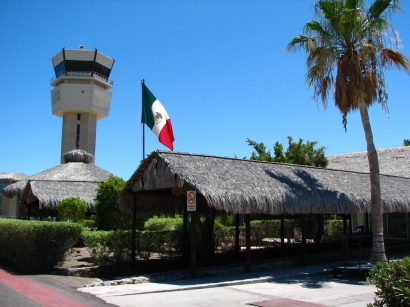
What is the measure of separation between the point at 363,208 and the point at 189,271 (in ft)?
25.2

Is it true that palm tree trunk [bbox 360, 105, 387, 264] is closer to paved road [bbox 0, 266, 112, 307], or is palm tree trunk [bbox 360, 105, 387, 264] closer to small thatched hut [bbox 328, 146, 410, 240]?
small thatched hut [bbox 328, 146, 410, 240]

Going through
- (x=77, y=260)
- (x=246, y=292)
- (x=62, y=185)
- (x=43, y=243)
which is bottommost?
(x=246, y=292)

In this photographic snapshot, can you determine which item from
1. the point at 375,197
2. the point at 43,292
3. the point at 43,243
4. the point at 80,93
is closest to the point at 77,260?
the point at 43,243

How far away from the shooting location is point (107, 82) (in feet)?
216

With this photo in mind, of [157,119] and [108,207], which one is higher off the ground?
[157,119]

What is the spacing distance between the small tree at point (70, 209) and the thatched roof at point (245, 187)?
197 inches

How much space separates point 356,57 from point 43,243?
1240cm

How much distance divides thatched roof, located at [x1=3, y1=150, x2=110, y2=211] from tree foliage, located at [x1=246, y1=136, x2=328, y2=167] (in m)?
12.4

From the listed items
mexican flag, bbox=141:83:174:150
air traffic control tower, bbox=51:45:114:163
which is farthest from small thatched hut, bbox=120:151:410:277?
air traffic control tower, bbox=51:45:114:163

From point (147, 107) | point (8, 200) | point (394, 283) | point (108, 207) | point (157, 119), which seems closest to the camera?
point (394, 283)

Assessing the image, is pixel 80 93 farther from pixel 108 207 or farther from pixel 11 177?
pixel 108 207

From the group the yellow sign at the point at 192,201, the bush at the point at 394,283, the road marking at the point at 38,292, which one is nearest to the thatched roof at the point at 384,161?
the yellow sign at the point at 192,201

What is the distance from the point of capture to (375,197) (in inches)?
624

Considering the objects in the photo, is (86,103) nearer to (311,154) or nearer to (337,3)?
(311,154)
